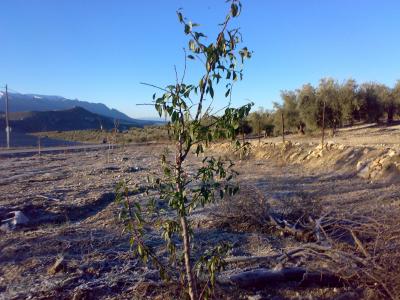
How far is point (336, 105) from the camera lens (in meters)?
31.1

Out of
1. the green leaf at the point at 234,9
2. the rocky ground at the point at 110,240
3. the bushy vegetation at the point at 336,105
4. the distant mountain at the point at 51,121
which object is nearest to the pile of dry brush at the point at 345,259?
the rocky ground at the point at 110,240

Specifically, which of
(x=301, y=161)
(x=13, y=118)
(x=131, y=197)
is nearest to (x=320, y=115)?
(x=301, y=161)

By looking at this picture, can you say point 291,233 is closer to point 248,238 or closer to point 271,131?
point 248,238

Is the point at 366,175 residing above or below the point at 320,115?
below

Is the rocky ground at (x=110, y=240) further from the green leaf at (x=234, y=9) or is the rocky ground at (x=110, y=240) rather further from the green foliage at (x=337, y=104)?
the green foliage at (x=337, y=104)

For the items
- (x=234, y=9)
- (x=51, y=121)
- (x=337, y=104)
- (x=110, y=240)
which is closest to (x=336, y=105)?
(x=337, y=104)

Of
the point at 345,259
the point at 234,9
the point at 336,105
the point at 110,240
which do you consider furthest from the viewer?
the point at 336,105

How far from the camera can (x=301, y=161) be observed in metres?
18.1

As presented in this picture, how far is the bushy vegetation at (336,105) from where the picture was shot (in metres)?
31.3

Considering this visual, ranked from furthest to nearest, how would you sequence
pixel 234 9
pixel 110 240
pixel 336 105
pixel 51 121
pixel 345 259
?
pixel 51 121, pixel 336 105, pixel 110 240, pixel 345 259, pixel 234 9

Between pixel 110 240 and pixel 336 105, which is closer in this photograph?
pixel 110 240

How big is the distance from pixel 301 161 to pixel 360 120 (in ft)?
61.3

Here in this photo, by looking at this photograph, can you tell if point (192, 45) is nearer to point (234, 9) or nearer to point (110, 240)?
point (234, 9)

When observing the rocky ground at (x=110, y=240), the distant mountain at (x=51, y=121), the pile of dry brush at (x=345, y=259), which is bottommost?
the rocky ground at (x=110, y=240)
